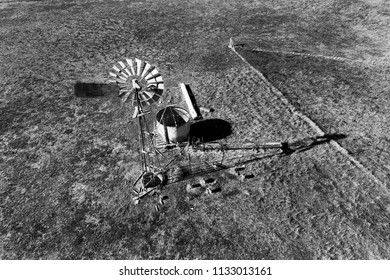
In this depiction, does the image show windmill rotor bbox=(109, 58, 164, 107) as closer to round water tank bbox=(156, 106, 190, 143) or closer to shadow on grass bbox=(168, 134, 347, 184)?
round water tank bbox=(156, 106, 190, 143)

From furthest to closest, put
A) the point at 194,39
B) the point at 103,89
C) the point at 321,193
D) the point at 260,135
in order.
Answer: the point at 194,39, the point at 103,89, the point at 260,135, the point at 321,193

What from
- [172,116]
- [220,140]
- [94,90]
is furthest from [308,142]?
[94,90]

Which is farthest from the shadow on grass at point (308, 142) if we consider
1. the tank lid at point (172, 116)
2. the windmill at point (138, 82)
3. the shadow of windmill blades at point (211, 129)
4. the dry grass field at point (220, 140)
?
the windmill at point (138, 82)

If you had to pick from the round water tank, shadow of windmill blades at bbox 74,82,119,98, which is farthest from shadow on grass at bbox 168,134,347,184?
shadow of windmill blades at bbox 74,82,119,98

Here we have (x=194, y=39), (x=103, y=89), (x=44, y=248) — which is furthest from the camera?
(x=194, y=39)
